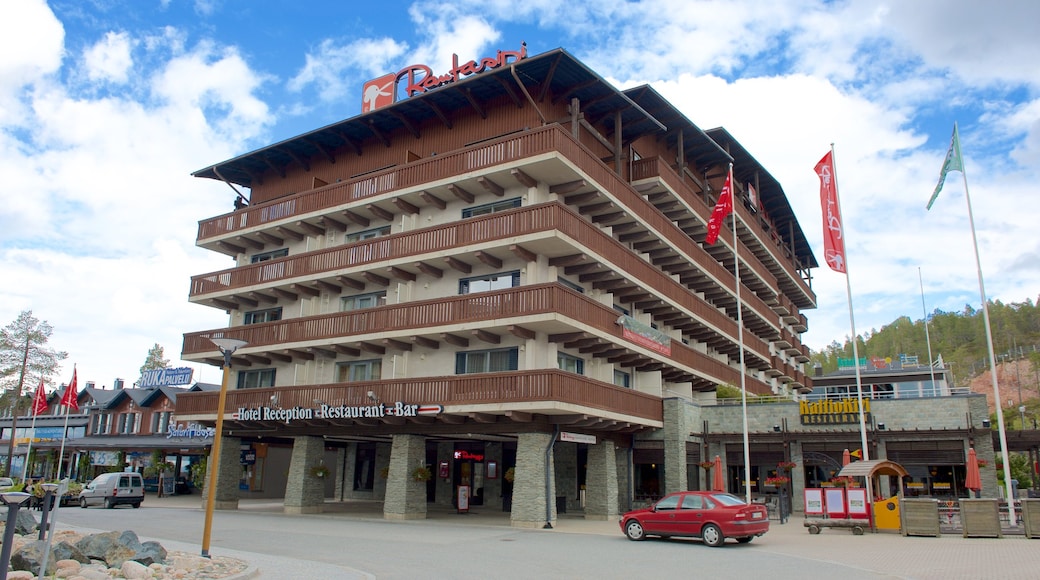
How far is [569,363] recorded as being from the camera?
99.7 feet

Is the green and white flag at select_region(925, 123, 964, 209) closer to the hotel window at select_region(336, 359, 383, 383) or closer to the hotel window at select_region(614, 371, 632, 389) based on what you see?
the hotel window at select_region(614, 371, 632, 389)

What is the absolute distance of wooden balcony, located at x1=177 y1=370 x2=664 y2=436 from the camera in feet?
86.3

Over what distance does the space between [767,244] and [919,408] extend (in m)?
21.6

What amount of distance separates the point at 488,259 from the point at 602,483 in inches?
415

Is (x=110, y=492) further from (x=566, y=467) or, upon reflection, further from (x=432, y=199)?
(x=566, y=467)

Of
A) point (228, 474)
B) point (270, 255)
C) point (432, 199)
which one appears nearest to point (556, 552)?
point (432, 199)

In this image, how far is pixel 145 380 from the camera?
211ft

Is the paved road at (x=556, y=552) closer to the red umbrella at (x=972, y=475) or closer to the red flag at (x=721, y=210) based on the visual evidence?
the red umbrella at (x=972, y=475)

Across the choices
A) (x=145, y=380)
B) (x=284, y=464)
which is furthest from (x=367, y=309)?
(x=145, y=380)

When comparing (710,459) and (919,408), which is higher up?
(919,408)

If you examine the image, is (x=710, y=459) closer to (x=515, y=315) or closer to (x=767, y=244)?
(x=515, y=315)

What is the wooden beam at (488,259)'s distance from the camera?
3003cm

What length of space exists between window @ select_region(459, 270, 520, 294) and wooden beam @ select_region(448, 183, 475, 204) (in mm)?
3608

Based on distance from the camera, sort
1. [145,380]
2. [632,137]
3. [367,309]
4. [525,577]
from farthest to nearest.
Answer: [145,380] < [632,137] < [367,309] < [525,577]
